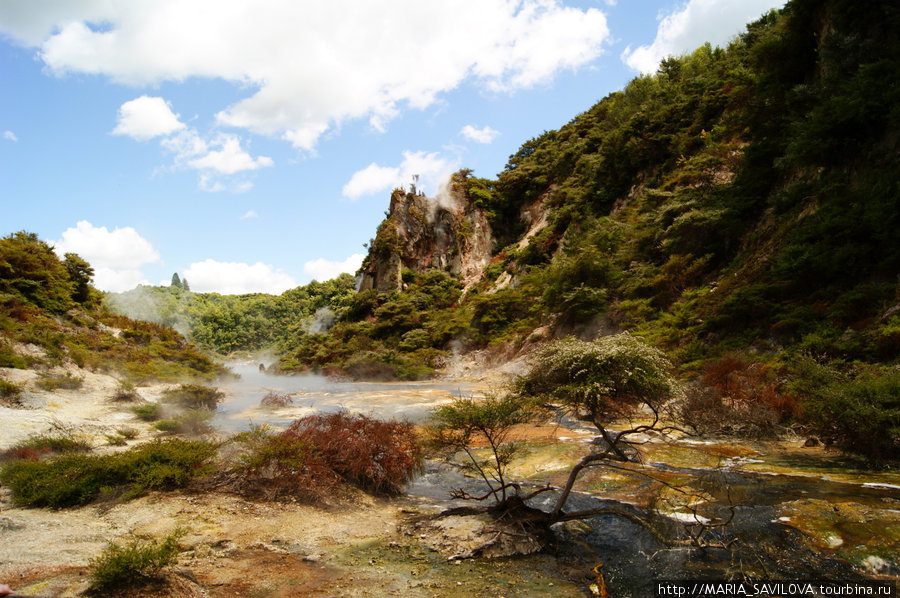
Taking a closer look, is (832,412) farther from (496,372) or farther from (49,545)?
(496,372)

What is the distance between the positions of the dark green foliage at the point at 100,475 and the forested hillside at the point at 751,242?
12.3m

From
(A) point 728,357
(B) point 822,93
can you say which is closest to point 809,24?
(B) point 822,93

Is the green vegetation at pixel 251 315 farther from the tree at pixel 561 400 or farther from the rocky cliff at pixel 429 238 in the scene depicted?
the tree at pixel 561 400

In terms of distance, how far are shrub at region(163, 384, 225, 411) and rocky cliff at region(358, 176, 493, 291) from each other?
118ft

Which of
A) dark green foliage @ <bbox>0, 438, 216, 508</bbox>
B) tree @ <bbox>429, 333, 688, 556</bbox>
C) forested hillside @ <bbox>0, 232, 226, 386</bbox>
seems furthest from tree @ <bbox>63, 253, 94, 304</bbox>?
tree @ <bbox>429, 333, 688, 556</bbox>

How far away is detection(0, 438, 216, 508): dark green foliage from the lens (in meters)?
7.53

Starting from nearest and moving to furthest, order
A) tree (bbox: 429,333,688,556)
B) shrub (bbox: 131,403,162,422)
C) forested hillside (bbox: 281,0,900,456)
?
tree (bbox: 429,333,688,556)
forested hillside (bbox: 281,0,900,456)
shrub (bbox: 131,403,162,422)

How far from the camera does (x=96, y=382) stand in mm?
18750

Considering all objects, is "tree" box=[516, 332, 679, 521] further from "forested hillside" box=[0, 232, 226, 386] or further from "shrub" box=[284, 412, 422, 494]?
"forested hillside" box=[0, 232, 226, 386]

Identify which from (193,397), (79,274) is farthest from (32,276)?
(193,397)

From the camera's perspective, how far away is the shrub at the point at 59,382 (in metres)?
15.9

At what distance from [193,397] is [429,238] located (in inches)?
1672

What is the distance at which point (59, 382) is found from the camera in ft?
55.1

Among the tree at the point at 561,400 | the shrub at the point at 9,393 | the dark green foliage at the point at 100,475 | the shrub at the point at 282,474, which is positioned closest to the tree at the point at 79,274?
the shrub at the point at 9,393
